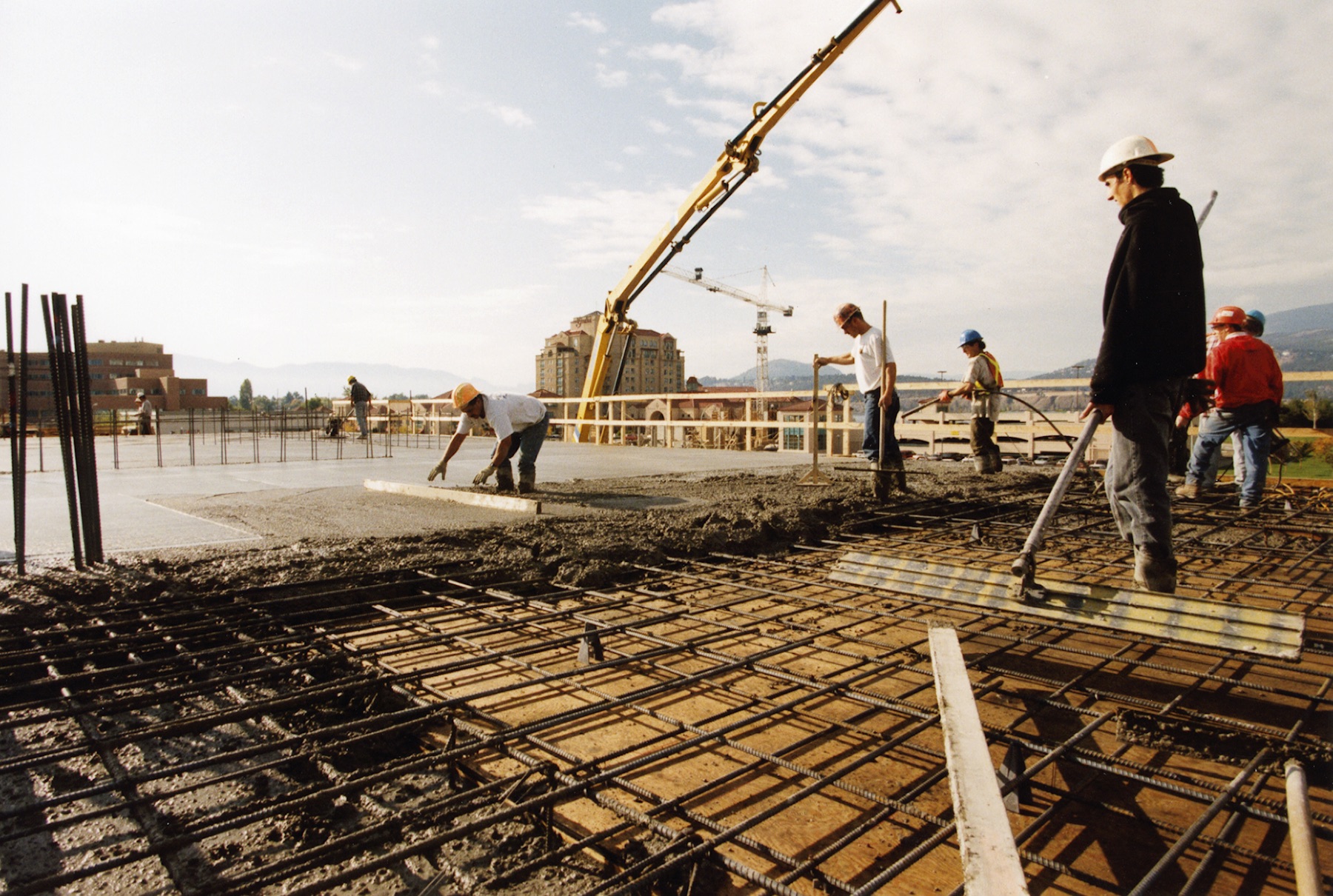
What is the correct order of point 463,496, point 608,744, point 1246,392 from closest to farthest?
point 608,744 → point 1246,392 → point 463,496

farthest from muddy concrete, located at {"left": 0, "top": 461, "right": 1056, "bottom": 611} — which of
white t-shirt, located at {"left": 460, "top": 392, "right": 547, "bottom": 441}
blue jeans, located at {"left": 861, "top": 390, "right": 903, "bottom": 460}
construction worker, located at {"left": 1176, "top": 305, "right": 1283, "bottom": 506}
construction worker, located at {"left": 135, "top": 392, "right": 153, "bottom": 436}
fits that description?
construction worker, located at {"left": 135, "top": 392, "right": 153, "bottom": 436}

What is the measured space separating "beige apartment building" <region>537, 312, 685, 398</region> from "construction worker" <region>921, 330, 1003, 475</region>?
90.0 meters

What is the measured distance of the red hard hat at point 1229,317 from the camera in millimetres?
5605

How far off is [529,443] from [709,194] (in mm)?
9540

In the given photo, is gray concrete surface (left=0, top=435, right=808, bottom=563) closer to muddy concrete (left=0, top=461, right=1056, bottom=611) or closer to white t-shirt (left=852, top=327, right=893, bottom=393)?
muddy concrete (left=0, top=461, right=1056, bottom=611)

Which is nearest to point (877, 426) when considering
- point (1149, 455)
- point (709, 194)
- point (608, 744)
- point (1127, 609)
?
point (1149, 455)

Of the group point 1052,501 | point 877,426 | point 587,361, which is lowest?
point 1052,501

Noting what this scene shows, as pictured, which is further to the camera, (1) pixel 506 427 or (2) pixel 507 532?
(1) pixel 506 427

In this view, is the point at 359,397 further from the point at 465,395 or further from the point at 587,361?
the point at 587,361

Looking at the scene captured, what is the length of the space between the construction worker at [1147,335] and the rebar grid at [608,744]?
483 mm

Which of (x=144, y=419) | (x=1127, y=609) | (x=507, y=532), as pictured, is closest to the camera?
(x=1127, y=609)

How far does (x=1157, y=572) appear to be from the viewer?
2627 millimetres

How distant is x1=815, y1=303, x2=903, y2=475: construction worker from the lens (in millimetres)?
5836

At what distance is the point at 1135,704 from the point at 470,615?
2.33 meters
